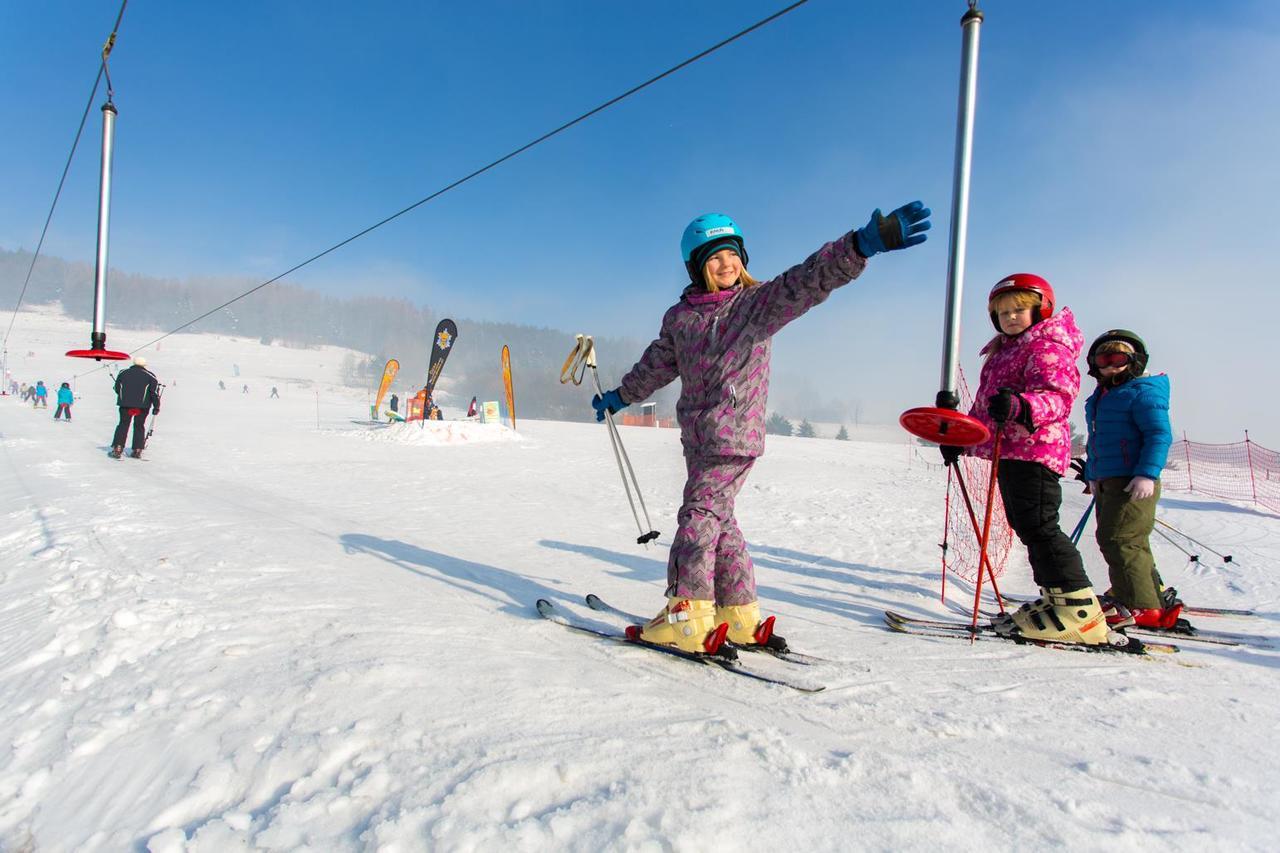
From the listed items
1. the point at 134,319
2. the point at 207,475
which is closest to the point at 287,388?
the point at 207,475

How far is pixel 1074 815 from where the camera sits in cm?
129

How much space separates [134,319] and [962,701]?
175m

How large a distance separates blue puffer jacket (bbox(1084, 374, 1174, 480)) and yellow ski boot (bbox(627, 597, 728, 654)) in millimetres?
2260

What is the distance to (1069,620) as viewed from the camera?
104 inches

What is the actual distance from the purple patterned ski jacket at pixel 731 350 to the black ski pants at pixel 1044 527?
123 centimetres

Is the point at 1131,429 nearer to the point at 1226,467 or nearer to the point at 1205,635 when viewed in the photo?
the point at 1205,635

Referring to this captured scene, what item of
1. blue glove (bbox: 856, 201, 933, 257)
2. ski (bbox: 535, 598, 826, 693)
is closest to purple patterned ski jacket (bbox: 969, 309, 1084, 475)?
blue glove (bbox: 856, 201, 933, 257)

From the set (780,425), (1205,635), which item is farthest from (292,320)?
(1205,635)

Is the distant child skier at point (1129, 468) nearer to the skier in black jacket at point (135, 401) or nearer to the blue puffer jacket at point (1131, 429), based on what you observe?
the blue puffer jacket at point (1131, 429)

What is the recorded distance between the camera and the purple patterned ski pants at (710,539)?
2482 millimetres

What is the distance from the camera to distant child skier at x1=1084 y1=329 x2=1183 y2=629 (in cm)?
296

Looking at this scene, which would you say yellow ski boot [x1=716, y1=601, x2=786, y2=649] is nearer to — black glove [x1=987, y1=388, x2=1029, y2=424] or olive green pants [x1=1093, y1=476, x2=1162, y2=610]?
black glove [x1=987, y1=388, x2=1029, y2=424]

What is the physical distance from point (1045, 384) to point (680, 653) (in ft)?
6.45

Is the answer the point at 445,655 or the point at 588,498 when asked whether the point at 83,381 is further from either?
the point at 445,655
